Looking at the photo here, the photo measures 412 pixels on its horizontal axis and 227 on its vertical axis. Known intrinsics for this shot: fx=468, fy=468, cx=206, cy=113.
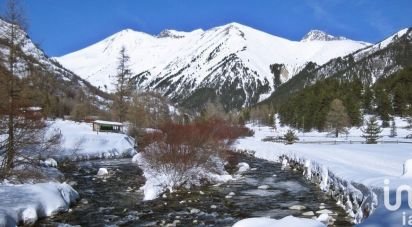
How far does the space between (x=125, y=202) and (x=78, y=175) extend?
12.6 metres

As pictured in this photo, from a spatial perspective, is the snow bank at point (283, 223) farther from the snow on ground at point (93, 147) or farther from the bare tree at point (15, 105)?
the snow on ground at point (93, 147)

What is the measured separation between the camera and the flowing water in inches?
782

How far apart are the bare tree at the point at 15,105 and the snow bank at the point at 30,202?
78.6 inches

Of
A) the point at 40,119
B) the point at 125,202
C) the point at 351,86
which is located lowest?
the point at 125,202

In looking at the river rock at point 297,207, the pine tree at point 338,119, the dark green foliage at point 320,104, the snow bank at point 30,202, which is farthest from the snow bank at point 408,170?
the dark green foliage at point 320,104

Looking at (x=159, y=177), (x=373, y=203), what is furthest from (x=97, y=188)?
(x=373, y=203)

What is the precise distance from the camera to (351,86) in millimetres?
139375

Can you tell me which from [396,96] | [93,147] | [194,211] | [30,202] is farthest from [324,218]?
[396,96]

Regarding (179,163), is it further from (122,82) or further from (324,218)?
(122,82)

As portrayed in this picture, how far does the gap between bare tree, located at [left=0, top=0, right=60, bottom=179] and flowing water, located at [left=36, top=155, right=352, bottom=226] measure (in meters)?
4.11

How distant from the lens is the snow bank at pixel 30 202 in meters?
18.4

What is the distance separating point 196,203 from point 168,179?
4.93m

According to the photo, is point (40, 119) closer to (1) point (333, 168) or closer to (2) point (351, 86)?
(1) point (333, 168)

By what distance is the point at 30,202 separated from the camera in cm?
2020
